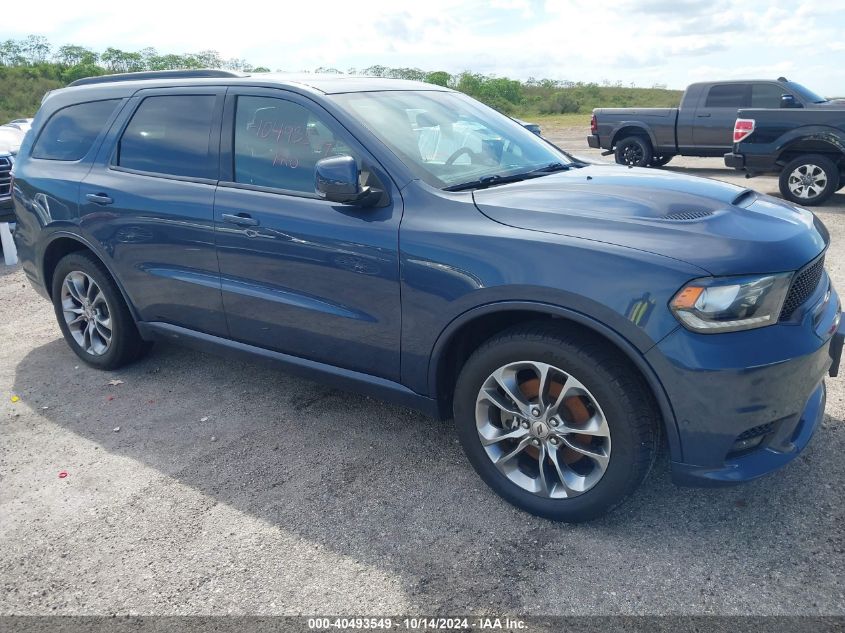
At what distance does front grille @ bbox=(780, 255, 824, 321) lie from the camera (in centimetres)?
271

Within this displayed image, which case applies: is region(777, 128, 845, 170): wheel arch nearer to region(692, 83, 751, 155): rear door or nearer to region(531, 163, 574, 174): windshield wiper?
region(692, 83, 751, 155): rear door

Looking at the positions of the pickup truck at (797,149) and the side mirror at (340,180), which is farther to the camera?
the pickup truck at (797,149)

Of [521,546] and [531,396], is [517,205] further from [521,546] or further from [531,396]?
[521,546]

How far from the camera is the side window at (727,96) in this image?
13.5 metres

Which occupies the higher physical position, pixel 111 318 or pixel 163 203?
pixel 163 203

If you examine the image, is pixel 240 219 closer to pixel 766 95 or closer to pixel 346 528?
pixel 346 528

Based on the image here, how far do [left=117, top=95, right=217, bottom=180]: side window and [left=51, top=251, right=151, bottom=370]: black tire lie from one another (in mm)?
754

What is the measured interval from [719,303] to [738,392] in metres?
0.33

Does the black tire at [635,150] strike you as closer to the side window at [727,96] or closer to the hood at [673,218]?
the side window at [727,96]

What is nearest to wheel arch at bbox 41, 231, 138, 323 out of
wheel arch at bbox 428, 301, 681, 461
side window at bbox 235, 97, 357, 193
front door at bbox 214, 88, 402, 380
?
→ front door at bbox 214, 88, 402, 380

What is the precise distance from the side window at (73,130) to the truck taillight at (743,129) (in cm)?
904

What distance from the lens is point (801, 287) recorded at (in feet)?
9.19

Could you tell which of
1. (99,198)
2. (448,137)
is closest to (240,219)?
(448,137)

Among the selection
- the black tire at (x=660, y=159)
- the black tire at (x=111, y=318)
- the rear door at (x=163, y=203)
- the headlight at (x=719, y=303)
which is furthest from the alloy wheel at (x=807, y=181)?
→ the black tire at (x=111, y=318)
